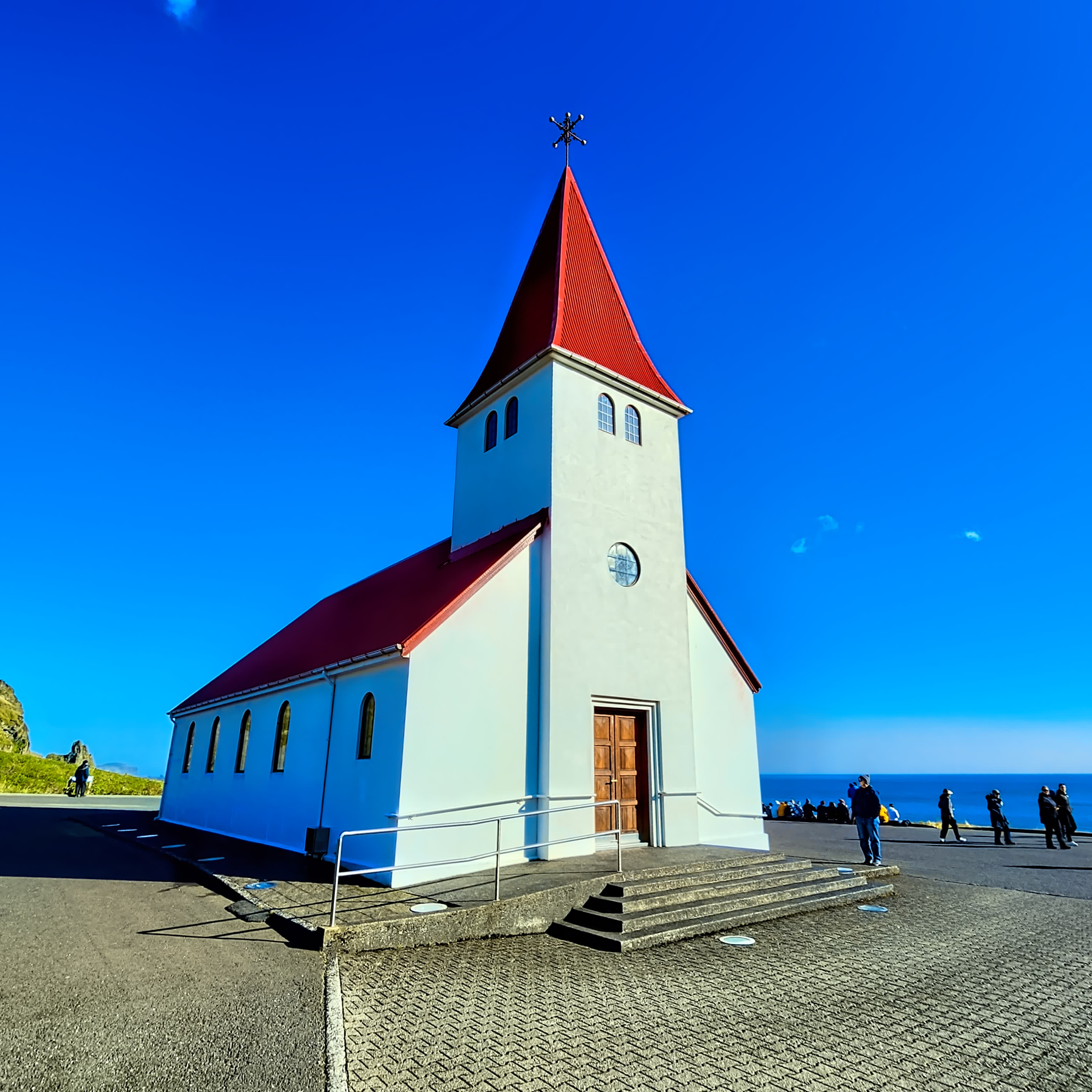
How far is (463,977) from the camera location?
23.3 ft

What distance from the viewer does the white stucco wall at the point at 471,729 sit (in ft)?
36.1

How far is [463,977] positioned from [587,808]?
19.4 ft

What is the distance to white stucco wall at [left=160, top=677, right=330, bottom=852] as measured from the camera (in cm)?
1425

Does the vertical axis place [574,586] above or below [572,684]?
above

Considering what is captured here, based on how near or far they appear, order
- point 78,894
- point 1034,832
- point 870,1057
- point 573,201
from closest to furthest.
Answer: point 870,1057, point 78,894, point 573,201, point 1034,832

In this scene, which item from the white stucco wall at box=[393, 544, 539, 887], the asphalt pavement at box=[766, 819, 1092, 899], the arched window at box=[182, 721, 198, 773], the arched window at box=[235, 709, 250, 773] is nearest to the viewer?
the white stucco wall at box=[393, 544, 539, 887]

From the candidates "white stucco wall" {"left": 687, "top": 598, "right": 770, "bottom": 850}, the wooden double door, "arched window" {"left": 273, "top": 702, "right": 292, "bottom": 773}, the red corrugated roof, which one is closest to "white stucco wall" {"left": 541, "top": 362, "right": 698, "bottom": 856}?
the wooden double door

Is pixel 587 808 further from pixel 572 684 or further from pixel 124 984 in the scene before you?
pixel 124 984

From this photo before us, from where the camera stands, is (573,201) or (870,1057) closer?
(870,1057)

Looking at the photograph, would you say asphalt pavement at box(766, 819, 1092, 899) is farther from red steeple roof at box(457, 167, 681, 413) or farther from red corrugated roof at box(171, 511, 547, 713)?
red steeple roof at box(457, 167, 681, 413)

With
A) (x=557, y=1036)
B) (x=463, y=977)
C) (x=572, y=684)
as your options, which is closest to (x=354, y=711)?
(x=572, y=684)

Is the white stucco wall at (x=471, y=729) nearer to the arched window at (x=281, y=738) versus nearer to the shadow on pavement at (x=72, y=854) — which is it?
the shadow on pavement at (x=72, y=854)

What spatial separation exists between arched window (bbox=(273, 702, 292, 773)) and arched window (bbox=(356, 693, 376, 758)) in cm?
399

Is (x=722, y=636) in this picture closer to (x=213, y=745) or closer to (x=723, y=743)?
(x=723, y=743)
